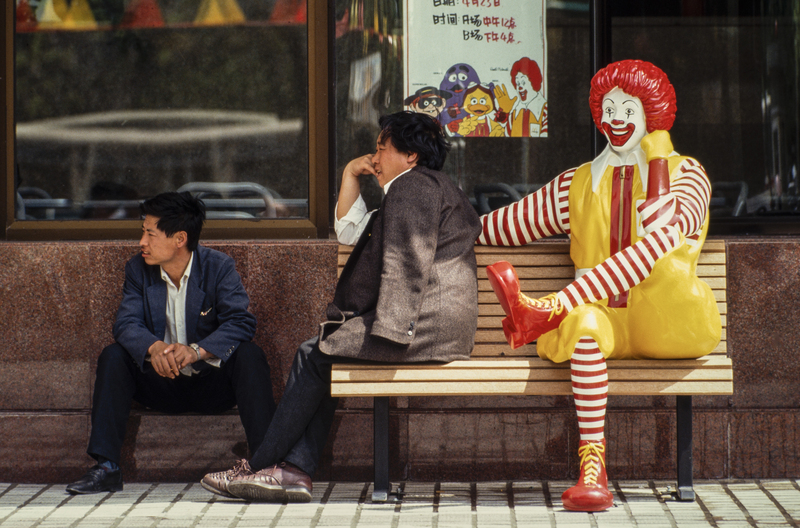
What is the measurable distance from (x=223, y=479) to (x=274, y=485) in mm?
251

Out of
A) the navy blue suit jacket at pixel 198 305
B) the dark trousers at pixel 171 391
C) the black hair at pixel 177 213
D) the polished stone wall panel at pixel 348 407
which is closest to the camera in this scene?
the dark trousers at pixel 171 391

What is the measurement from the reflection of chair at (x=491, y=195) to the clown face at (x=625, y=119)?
115 centimetres

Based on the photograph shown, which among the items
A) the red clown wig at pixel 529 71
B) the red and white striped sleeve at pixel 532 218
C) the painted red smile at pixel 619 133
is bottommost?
the red and white striped sleeve at pixel 532 218

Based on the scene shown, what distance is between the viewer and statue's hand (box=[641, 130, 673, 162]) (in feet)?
13.6

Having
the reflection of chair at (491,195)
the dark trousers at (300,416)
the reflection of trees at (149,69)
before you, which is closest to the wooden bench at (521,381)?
the dark trousers at (300,416)

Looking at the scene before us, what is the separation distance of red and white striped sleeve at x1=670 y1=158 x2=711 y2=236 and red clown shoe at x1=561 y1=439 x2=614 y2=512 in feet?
3.26

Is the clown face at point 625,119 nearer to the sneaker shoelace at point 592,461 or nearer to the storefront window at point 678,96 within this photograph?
the storefront window at point 678,96

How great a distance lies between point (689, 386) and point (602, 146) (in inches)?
70.6

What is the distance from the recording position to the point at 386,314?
4000 mm

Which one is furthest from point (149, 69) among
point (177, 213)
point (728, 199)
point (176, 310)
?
point (728, 199)

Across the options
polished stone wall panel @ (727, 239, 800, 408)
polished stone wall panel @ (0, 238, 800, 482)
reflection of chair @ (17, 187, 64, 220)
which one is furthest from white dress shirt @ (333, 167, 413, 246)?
polished stone wall panel @ (727, 239, 800, 408)

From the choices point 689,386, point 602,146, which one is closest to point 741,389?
point 689,386

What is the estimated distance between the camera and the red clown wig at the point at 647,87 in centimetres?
418

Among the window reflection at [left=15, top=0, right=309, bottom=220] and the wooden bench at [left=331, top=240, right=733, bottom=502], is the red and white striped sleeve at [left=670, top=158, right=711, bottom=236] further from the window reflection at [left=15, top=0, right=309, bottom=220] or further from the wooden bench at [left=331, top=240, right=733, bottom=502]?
the window reflection at [left=15, top=0, right=309, bottom=220]
